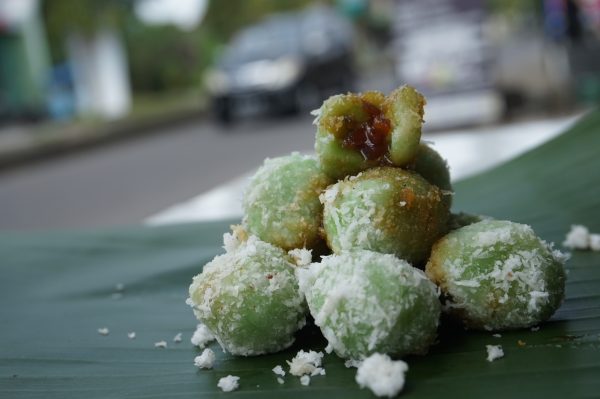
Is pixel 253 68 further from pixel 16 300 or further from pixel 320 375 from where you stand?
pixel 320 375

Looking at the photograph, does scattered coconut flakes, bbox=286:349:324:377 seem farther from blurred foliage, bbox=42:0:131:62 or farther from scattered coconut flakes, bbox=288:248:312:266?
blurred foliage, bbox=42:0:131:62

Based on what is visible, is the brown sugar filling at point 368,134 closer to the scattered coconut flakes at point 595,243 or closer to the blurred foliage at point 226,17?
the scattered coconut flakes at point 595,243

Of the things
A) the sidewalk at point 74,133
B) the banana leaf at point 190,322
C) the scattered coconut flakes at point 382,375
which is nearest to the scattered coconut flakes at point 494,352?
the banana leaf at point 190,322

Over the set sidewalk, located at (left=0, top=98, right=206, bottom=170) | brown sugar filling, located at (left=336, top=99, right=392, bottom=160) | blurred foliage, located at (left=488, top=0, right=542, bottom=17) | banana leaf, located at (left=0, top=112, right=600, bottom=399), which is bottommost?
blurred foliage, located at (left=488, top=0, right=542, bottom=17)

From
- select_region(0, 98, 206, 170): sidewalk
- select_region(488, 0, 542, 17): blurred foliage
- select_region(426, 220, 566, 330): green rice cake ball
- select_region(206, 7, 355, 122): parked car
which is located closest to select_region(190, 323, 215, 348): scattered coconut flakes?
select_region(426, 220, 566, 330): green rice cake ball

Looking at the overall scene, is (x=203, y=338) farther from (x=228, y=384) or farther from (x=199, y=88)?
(x=199, y=88)

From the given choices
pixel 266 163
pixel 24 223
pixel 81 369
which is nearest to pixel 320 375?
pixel 266 163

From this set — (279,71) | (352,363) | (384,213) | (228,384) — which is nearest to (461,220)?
(384,213)
